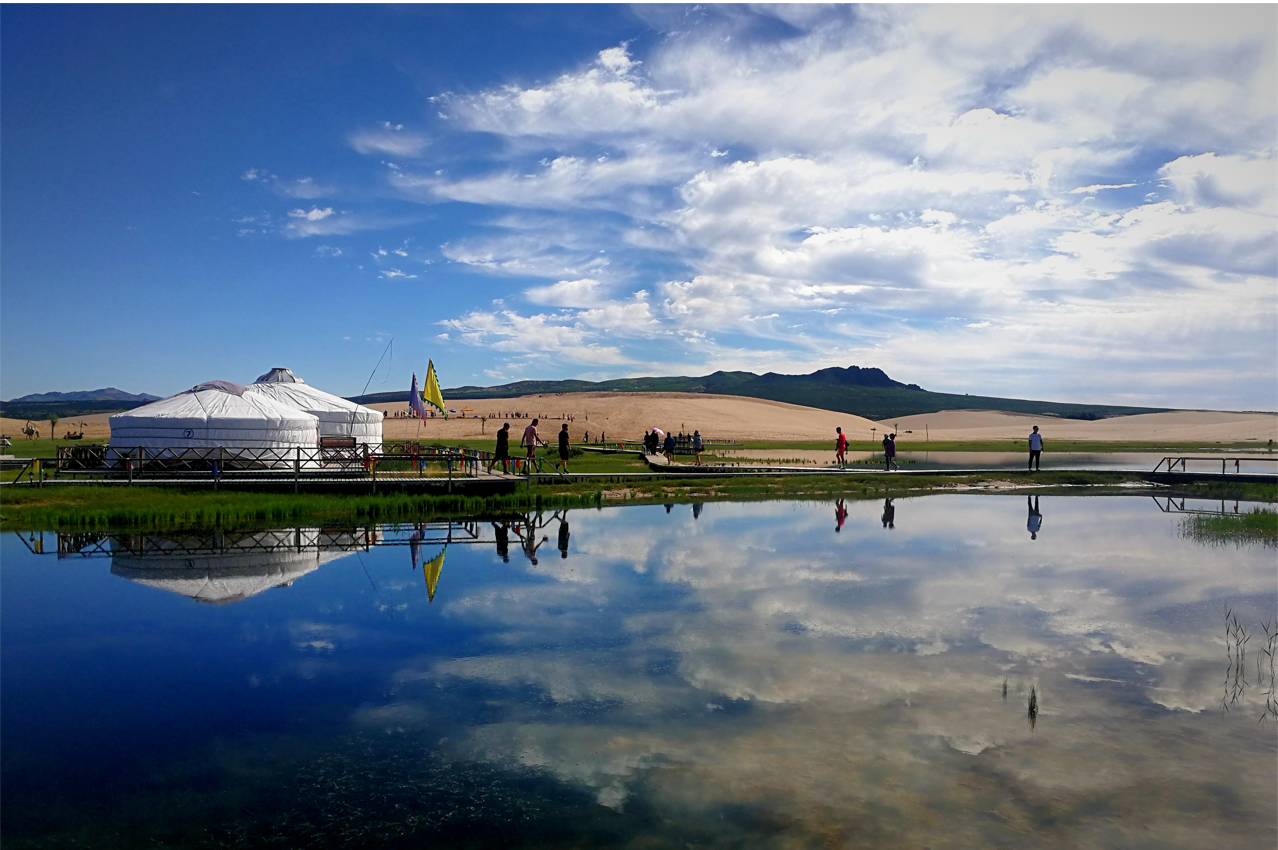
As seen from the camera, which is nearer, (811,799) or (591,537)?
(811,799)

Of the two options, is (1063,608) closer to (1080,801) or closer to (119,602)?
(1080,801)

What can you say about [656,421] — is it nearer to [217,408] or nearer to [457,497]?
[217,408]

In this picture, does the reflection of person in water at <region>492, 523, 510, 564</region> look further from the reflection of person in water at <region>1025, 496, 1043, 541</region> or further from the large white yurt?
the large white yurt

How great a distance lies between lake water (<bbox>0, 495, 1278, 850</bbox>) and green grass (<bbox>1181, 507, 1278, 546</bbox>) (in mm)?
3199

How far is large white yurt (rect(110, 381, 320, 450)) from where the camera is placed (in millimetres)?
34938

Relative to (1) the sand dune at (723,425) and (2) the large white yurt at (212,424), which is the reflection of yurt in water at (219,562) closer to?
(2) the large white yurt at (212,424)

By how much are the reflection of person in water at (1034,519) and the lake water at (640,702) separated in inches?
156

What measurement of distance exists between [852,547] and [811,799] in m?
13.2

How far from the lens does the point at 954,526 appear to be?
77.4ft

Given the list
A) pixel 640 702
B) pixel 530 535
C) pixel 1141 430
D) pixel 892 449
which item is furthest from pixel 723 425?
pixel 640 702

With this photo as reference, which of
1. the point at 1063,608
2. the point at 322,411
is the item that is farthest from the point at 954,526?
the point at 322,411

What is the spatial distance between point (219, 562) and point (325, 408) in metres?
27.3

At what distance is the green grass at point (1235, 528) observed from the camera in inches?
843

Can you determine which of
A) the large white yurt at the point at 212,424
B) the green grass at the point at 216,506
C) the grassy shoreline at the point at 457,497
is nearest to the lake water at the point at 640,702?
the green grass at the point at 216,506
